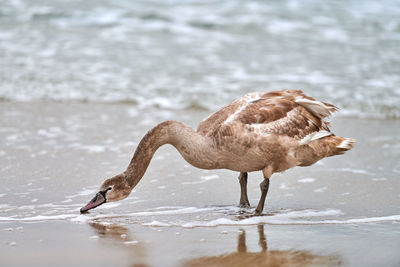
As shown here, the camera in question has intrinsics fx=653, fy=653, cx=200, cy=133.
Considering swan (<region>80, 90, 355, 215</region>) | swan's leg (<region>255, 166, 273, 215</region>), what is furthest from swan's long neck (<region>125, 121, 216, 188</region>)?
swan's leg (<region>255, 166, 273, 215</region>)

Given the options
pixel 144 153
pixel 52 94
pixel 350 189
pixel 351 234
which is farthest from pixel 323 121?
pixel 52 94

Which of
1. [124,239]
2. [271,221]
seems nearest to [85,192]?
[124,239]

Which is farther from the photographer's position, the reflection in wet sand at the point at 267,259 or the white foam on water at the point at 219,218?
the white foam on water at the point at 219,218

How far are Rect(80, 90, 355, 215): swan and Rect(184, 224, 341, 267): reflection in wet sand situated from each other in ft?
3.78

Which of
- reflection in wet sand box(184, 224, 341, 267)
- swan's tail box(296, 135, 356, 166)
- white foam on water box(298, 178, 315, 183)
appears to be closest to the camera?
reflection in wet sand box(184, 224, 341, 267)

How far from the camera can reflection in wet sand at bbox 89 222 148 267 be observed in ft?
17.0

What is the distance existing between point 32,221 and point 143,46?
34.0 ft

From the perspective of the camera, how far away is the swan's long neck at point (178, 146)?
617 cm

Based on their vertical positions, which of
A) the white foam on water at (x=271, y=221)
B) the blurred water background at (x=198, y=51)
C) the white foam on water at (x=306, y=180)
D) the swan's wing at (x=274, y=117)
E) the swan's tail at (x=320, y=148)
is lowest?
the white foam on water at (x=271, y=221)

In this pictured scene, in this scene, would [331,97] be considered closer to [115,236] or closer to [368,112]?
[368,112]

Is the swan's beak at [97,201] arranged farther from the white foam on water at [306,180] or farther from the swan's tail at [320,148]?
the white foam on water at [306,180]

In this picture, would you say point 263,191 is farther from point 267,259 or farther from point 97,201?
point 97,201

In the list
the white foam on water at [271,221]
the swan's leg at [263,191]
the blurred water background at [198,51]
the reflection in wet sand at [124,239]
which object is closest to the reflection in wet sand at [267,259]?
the reflection in wet sand at [124,239]

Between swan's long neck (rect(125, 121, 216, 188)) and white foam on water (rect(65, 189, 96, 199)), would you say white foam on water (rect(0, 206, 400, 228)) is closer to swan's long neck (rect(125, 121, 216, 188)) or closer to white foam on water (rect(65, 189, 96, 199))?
swan's long neck (rect(125, 121, 216, 188))
